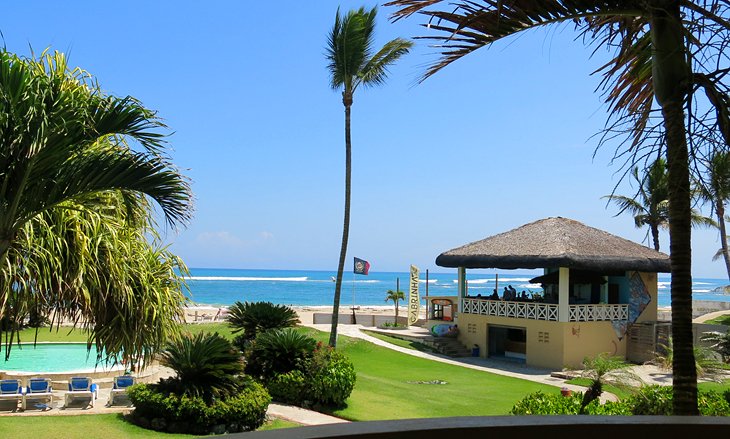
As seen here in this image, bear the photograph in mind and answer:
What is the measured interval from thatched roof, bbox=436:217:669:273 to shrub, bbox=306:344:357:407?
12.5 m

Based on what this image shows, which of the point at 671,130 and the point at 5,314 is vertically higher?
the point at 671,130

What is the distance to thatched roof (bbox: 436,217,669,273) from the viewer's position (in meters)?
26.6

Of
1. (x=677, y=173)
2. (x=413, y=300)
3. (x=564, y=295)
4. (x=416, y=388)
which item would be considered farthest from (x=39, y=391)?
(x=413, y=300)

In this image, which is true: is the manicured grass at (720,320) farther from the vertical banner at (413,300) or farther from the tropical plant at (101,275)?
the tropical plant at (101,275)

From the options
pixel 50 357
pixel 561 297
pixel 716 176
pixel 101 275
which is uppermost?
pixel 716 176

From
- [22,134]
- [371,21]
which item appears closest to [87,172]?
[22,134]

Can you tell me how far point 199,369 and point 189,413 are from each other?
99cm

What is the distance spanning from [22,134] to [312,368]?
12442mm

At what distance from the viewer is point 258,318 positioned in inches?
790

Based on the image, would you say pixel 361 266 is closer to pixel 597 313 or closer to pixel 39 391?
pixel 597 313

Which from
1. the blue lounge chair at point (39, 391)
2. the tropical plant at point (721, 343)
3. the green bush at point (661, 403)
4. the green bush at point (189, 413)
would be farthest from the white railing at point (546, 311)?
the blue lounge chair at point (39, 391)

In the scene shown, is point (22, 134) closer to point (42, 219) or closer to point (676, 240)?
point (42, 219)

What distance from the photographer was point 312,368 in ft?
56.3

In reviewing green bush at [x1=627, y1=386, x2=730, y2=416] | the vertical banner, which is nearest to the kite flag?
the vertical banner
